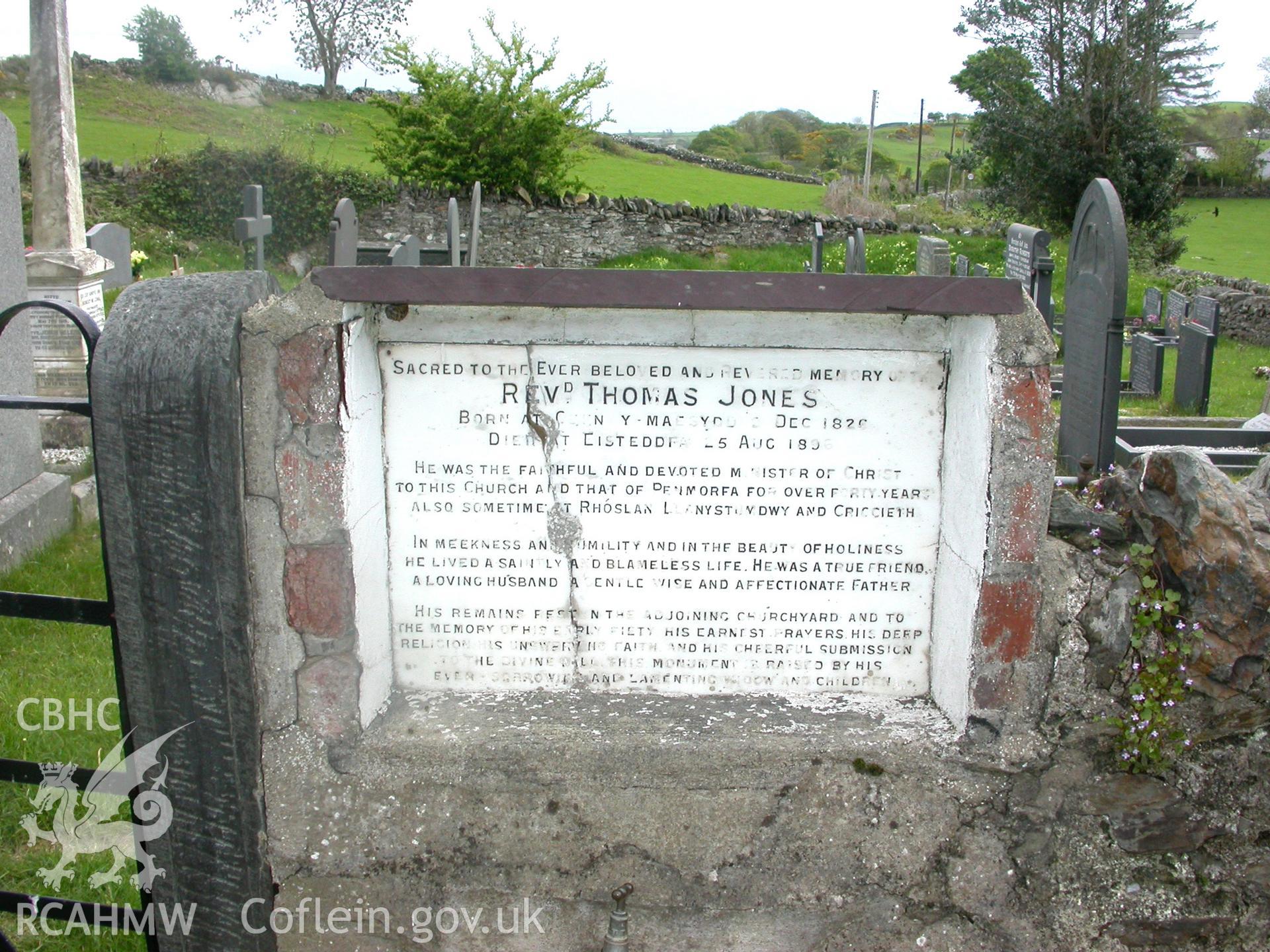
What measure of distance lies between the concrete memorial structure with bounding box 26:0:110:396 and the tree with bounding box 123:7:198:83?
86.5 ft

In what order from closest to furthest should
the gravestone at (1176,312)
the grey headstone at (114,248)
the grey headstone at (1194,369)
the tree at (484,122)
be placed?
the grey headstone at (1194,369), the grey headstone at (114,248), the gravestone at (1176,312), the tree at (484,122)

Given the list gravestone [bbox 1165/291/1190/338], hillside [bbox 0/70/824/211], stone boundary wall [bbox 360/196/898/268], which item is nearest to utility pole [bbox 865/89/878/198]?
hillside [bbox 0/70/824/211]

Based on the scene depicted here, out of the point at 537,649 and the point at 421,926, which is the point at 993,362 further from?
the point at 421,926

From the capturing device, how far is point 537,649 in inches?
105

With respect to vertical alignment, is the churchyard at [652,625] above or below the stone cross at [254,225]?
below

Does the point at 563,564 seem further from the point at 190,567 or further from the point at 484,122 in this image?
the point at 484,122

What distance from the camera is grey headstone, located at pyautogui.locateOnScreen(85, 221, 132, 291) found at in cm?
1098

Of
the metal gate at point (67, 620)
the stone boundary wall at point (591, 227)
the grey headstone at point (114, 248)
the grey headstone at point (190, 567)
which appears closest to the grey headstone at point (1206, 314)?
the stone boundary wall at point (591, 227)

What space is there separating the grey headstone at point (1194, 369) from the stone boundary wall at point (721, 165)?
81.7 feet

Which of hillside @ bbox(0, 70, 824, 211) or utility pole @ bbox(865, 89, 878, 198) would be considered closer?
hillside @ bbox(0, 70, 824, 211)

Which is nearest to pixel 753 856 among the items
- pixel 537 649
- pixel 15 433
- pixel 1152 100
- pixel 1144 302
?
pixel 537 649

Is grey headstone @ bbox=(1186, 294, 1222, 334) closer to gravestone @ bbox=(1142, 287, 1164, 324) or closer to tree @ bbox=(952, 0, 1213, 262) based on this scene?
gravestone @ bbox=(1142, 287, 1164, 324)

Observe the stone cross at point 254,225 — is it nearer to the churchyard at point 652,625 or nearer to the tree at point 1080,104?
the churchyard at point 652,625

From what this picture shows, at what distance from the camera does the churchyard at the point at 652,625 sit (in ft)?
7.62
